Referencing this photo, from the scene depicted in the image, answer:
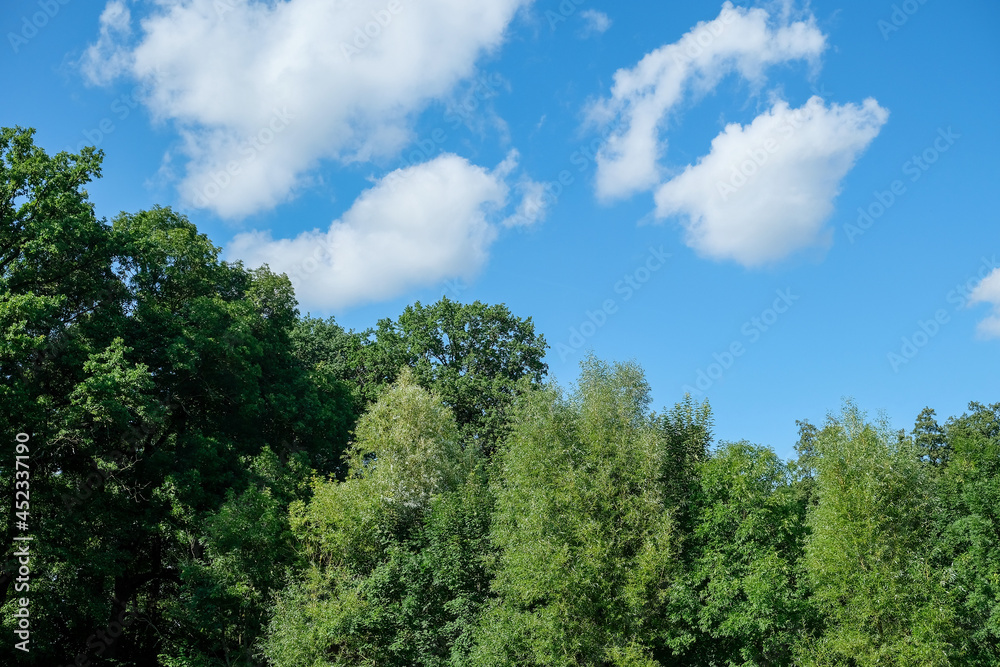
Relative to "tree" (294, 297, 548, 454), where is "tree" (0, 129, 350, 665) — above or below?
below

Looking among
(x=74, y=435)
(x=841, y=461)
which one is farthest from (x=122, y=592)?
(x=841, y=461)

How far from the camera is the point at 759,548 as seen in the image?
30.7m

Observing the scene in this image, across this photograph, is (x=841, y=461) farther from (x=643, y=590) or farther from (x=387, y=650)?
(x=387, y=650)

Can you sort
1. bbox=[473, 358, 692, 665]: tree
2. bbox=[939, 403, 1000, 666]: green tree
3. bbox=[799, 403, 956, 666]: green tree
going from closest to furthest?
bbox=[799, 403, 956, 666]: green tree → bbox=[473, 358, 692, 665]: tree → bbox=[939, 403, 1000, 666]: green tree

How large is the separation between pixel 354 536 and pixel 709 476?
15366 millimetres

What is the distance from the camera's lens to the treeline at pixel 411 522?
29.1 metres

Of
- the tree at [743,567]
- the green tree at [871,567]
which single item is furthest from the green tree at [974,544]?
the tree at [743,567]

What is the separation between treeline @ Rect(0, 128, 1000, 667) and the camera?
95.6 ft

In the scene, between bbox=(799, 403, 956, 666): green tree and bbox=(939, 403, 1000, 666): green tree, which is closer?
bbox=(799, 403, 956, 666): green tree

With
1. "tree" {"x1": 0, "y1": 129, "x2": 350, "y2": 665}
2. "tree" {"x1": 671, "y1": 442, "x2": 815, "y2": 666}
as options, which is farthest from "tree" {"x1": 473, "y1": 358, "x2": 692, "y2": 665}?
"tree" {"x1": 0, "y1": 129, "x2": 350, "y2": 665}

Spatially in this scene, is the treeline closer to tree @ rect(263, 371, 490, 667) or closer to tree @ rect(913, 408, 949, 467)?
tree @ rect(263, 371, 490, 667)

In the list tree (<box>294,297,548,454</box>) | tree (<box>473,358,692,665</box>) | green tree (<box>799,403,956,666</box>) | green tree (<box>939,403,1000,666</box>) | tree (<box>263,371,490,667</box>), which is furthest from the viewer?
tree (<box>294,297,548,454</box>)

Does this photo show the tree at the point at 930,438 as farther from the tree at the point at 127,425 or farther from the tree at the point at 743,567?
the tree at the point at 127,425

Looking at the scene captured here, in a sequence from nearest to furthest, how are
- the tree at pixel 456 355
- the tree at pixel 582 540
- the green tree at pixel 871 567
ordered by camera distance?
1. the green tree at pixel 871 567
2. the tree at pixel 582 540
3. the tree at pixel 456 355
